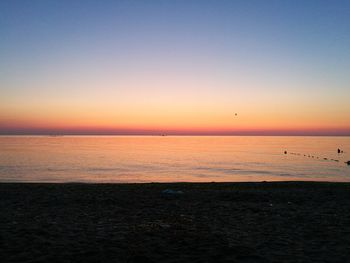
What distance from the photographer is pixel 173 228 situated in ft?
36.4

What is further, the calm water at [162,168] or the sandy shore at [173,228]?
the calm water at [162,168]

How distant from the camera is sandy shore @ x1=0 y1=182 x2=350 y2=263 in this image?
8445mm

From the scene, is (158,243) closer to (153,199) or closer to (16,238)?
(16,238)

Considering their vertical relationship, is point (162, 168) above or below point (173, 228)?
below

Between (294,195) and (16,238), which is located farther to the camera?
(294,195)

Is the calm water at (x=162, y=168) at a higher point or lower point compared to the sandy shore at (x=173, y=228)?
lower

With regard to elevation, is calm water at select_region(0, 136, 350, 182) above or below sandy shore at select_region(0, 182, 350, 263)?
below

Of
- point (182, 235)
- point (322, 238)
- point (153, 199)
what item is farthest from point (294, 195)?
point (182, 235)

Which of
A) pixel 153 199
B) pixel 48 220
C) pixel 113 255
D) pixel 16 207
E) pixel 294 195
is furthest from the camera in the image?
pixel 294 195

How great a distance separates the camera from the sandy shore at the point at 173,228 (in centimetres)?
845

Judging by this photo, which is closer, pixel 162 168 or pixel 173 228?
pixel 173 228

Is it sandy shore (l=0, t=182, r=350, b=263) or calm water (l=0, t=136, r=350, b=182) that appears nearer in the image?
sandy shore (l=0, t=182, r=350, b=263)

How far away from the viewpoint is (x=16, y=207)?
14.3 meters

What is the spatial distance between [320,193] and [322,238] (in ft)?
32.8
